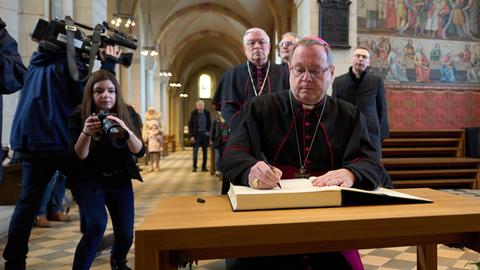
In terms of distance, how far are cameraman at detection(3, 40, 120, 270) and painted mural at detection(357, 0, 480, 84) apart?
7106mm

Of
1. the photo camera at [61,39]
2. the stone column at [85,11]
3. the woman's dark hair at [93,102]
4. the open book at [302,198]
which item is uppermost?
the stone column at [85,11]

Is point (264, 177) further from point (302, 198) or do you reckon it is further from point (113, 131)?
point (113, 131)

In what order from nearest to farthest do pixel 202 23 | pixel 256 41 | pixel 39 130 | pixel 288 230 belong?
pixel 288 230 → pixel 39 130 → pixel 256 41 → pixel 202 23

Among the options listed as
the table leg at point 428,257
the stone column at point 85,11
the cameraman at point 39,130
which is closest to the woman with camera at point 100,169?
the cameraman at point 39,130

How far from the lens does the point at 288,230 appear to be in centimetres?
111

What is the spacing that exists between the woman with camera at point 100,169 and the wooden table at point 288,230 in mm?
1186

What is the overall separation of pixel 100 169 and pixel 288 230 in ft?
5.78

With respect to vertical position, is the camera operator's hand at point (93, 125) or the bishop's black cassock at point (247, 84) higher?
the bishop's black cassock at point (247, 84)

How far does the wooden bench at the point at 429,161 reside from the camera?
7.43m

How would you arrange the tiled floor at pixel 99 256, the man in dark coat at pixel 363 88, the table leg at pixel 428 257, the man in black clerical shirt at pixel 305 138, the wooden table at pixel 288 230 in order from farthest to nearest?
1. the man in dark coat at pixel 363 88
2. the tiled floor at pixel 99 256
3. the table leg at pixel 428 257
4. the man in black clerical shirt at pixel 305 138
5. the wooden table at pixel 288 230

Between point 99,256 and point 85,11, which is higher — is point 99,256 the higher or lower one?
the lower one

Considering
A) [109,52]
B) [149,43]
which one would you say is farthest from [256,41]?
[149,43]

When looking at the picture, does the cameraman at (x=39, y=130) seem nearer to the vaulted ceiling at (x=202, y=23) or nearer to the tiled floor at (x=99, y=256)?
the tiled floor at (x=99, y=256)

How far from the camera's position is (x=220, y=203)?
1.47 metres
